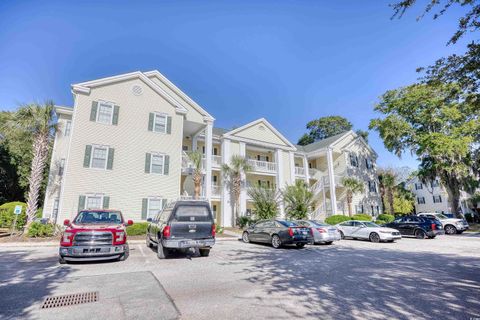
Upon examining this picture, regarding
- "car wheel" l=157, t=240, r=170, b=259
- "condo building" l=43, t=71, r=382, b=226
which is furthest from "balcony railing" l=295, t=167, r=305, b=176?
"car wheel" l=157, t=240, r=170, b=259

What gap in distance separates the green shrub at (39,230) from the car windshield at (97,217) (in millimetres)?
7219

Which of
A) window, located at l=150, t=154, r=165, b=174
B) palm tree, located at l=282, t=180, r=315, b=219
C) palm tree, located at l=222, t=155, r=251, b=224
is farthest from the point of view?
palm tree, located at l=222, t=155, r=251, b=224

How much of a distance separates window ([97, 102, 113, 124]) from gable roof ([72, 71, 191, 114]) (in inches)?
49.8

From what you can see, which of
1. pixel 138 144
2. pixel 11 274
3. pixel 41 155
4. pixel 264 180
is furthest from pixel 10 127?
pixel 264 180

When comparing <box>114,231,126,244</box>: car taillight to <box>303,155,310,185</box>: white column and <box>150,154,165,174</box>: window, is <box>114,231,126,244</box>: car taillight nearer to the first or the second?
<box>150,154,165,174</box>: window

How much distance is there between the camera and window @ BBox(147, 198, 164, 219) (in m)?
17.5

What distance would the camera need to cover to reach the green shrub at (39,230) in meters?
13.7

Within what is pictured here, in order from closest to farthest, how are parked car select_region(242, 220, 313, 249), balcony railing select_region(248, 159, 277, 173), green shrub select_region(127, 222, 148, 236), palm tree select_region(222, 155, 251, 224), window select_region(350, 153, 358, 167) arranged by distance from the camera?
1. parked car select_region(242, 220, 313, 249)
2. green shrub select_region(127, 222, 148, 236)
3. palm tree select_region(222, 155, 251, 224)
4. balcony railing select_region(248, 159, 277, 173)
5. window select_region(350, 153, 358, 167)

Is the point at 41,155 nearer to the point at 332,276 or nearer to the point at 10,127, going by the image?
the point at 10,127

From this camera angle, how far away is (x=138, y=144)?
59.8 ft

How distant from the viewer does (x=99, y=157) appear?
1666 centimetres

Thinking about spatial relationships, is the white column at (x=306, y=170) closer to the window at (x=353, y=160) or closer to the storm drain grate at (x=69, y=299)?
the window at (x=353, y=160)

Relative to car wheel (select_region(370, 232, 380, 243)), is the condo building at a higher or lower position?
higher

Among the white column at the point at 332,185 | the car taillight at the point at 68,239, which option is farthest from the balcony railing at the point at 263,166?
the car taillight at the point at 68,239
